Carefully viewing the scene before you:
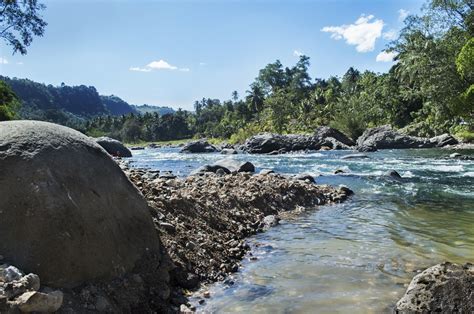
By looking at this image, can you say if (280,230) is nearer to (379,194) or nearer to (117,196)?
(117,196)

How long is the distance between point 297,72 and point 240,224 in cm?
10610

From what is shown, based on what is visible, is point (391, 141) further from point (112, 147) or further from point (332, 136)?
point (112, 147)

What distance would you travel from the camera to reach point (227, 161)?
2300 cm

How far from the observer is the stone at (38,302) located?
11.7 ft

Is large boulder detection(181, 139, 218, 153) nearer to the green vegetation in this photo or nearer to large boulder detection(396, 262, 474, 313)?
the green vegetation

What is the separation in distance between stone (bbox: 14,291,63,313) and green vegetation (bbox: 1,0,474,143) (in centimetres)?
3023

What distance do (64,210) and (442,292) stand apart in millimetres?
4218

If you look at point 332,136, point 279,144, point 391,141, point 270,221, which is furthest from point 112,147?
point 270,221

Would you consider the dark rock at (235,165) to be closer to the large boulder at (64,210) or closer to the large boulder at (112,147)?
the large boulder at (64,210)

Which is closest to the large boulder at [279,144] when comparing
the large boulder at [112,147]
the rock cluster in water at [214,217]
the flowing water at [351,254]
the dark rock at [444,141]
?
the dark rock at [444,141]

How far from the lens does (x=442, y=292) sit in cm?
473

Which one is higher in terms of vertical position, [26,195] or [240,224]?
[26,195]

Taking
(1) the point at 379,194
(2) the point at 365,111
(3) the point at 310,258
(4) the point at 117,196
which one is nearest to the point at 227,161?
(1) the point at 379,194

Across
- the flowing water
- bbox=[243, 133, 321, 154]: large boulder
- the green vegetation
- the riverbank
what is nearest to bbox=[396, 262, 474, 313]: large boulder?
the flowing water
